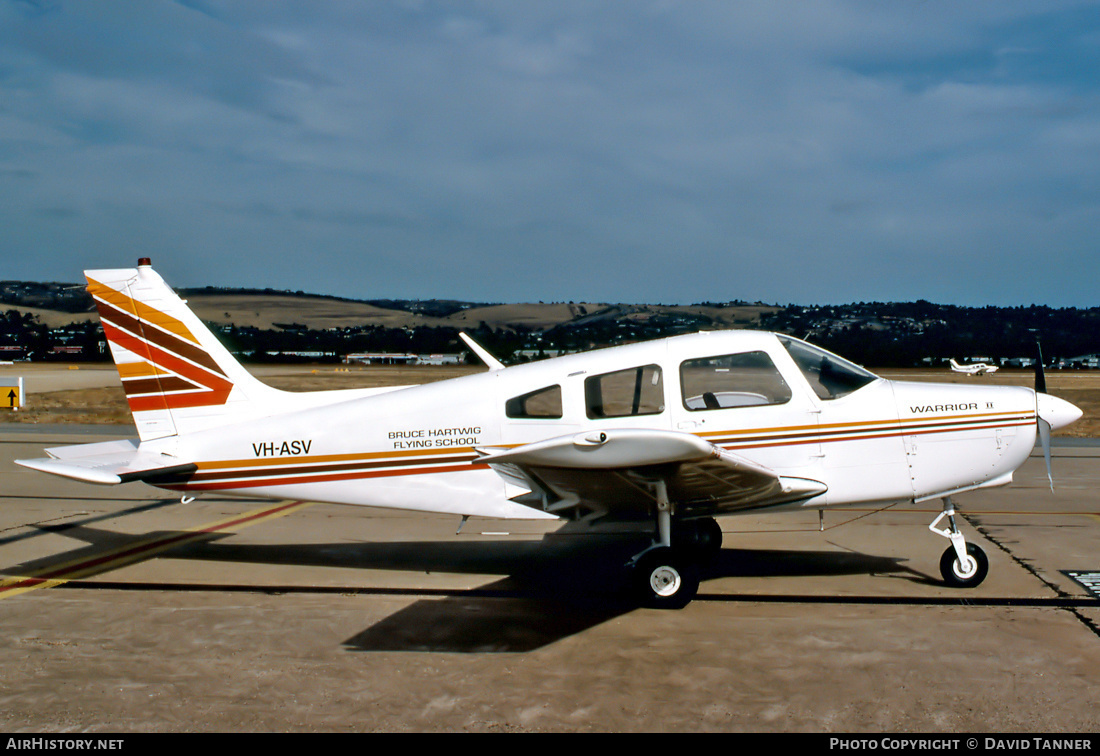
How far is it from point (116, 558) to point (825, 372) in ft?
24.5

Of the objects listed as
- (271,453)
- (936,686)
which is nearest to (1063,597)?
(936,686)

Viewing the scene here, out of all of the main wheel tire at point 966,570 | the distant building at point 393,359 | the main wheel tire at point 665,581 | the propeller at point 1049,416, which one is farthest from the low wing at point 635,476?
the distant building at point 393,359

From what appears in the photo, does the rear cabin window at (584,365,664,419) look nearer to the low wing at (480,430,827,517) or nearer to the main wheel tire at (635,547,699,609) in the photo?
the low wing at (480,430,827,517)

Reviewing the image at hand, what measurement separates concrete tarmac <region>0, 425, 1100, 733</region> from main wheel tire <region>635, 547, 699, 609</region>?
0.15m

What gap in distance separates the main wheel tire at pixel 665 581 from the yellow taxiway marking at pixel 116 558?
212 inches

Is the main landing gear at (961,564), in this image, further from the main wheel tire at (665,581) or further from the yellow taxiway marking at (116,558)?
the yellow taxiway marking at (116,558)

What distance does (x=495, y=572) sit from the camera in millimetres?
7875

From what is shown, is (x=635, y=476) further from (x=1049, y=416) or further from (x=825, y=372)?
(x=1049, y=416)

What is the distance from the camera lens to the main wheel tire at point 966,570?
706cm

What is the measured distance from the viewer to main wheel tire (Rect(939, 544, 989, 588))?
7062 mm

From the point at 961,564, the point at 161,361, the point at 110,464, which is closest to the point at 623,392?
the point at 961,564

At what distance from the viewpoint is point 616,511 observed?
281 inches

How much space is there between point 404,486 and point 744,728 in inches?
158

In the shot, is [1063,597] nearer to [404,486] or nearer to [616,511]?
[616,511]
